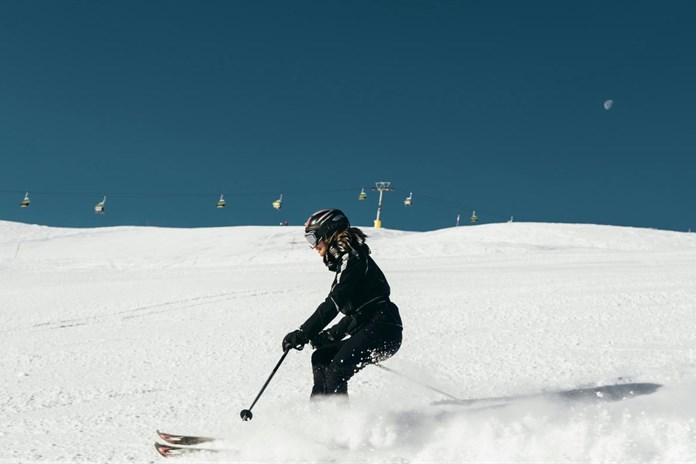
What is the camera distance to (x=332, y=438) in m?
4.43

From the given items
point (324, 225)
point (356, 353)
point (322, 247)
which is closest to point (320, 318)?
point (356, 353)

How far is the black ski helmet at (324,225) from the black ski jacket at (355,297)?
0.15 meters

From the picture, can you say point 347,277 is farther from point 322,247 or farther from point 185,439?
point 185,439

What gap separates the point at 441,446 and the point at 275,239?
103 ft

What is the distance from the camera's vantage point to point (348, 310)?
4320mm

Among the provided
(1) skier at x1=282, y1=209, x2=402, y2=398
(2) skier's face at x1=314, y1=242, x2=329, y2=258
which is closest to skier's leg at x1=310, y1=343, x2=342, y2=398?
(1) skier at x1=282, y1=209, x2=402, y2=398

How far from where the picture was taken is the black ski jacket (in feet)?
13.8

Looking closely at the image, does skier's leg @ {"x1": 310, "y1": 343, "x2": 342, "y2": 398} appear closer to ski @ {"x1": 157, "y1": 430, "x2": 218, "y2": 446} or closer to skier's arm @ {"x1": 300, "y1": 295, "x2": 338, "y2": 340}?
skier's arm @ {"x1": 300, "y1": 295, "x2": 338, "y2": 340}

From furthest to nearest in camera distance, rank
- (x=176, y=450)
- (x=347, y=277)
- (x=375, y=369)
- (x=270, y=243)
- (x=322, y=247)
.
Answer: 1. (x=270, y=243)
2. (x=375, y=369)
3. (x=322, y=247)
4. (x=176, y=450)
5. (x=347, y=277)

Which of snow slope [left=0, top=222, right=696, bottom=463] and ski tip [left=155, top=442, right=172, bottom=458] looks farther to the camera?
snow slope [left=0, top=222, right=696, bottom=463]

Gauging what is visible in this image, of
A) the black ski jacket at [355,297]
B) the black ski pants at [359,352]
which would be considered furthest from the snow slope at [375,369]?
the black ski jacket at [355,297]

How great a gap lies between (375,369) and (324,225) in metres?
2.99

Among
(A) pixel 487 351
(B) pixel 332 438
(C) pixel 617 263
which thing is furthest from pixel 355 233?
(C) pixel 617 263

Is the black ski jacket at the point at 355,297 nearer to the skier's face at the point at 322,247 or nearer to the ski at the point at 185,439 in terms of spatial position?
the skier's face at the point at 322,247
